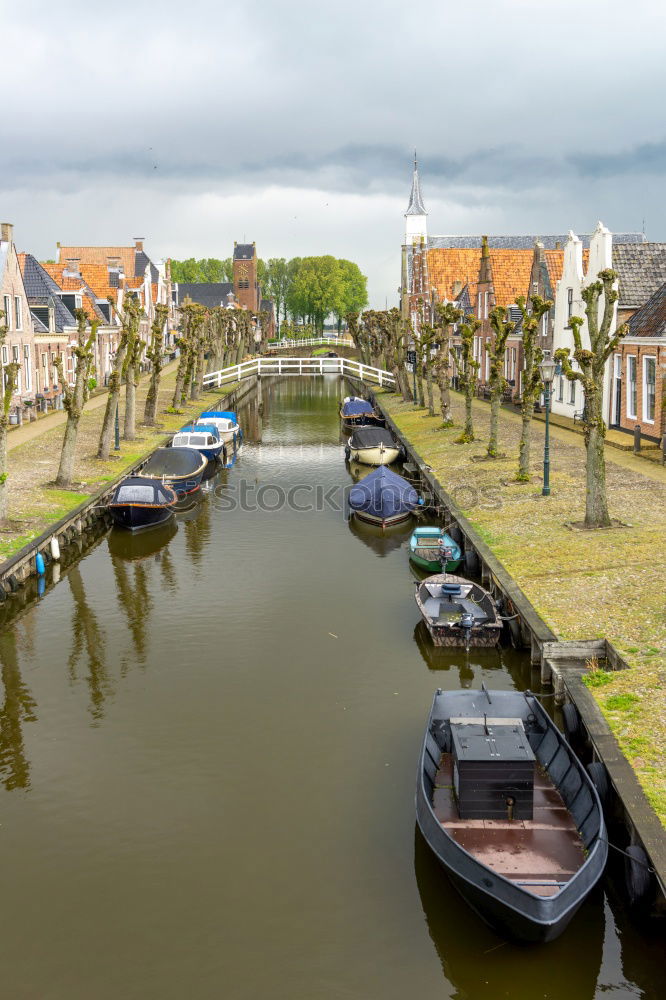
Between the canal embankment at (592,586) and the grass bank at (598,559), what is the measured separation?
34 mm

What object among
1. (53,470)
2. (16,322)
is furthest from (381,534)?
(16,322)

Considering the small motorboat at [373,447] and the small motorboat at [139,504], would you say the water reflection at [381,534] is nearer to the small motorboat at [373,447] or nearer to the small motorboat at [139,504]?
the small motorboat at [139,504]

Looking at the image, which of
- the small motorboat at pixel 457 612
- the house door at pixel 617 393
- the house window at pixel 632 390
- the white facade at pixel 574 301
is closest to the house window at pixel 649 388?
the house window at pixel 632 390

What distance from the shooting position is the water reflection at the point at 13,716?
16422mm

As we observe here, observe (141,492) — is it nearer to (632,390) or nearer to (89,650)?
(89,650)

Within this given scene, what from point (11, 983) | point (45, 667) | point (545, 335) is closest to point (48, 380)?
point (545, 335)

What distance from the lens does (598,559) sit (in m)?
24.0

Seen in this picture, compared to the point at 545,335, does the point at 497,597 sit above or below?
below

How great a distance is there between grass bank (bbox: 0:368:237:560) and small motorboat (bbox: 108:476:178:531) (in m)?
1.45

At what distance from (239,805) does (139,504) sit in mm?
19771

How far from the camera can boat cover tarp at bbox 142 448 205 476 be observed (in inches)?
1565

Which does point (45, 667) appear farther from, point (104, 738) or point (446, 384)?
point (446, 384)

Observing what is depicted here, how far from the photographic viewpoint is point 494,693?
16578 millimetres

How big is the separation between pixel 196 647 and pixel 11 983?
11.6 m
